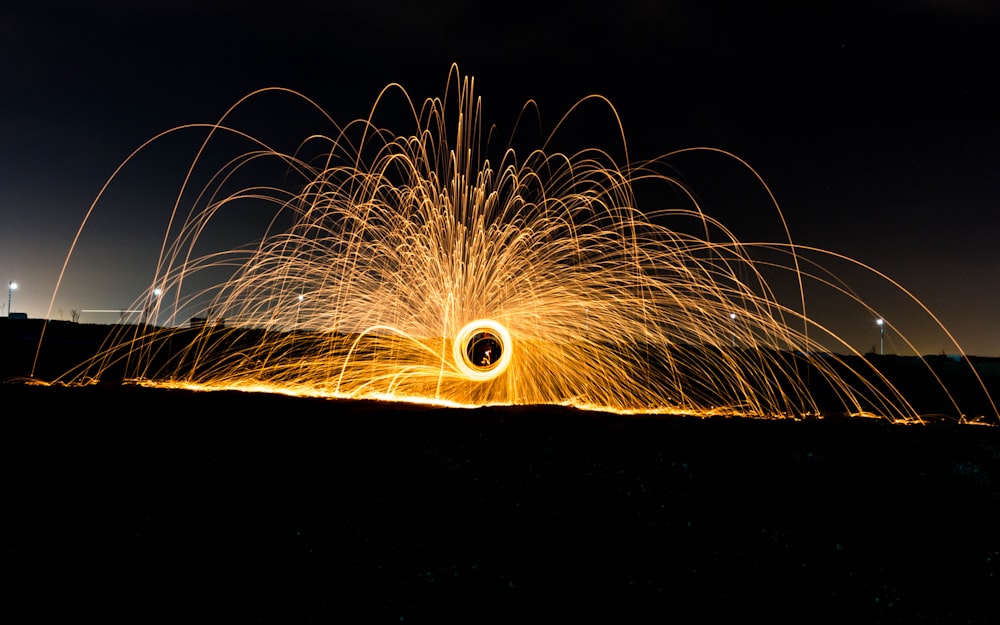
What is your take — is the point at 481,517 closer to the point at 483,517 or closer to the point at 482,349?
the point at 483,517

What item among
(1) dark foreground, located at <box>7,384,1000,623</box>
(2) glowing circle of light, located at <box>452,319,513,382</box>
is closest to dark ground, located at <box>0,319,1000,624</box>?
(1) dark foreground, located at <box>7,384,1000,623</box>

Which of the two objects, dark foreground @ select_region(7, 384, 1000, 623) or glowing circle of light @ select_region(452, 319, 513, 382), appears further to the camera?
glowing circle of light @ select_region(452, 319, 513, 382)

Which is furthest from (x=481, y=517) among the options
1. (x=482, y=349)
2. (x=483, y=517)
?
(x=482, y=349)

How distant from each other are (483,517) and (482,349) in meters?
4.26

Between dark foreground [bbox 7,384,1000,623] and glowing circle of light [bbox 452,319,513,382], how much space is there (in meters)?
2.18

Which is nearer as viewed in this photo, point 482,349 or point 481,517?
point 481,517

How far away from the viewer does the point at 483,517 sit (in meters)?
5.36

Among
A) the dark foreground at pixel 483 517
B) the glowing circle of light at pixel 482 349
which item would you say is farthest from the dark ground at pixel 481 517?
the glowing circle of light at pixel 482 349

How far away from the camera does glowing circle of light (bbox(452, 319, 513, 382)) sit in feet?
29.6

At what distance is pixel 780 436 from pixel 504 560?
9.98 feet

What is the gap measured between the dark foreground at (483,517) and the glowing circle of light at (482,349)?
2.18 metres

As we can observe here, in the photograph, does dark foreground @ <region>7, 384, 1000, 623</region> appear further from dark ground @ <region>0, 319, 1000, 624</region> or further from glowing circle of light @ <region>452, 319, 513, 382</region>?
glowing circle of light @ <region>452, 319, 513, 382</region>

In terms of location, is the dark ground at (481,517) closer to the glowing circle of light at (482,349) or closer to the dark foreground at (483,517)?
the dark foreground at (483,517)

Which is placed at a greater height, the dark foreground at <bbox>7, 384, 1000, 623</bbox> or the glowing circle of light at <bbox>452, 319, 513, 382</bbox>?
the glowing circle of light at <bbox>452, 319, 513, 382</bbox>
